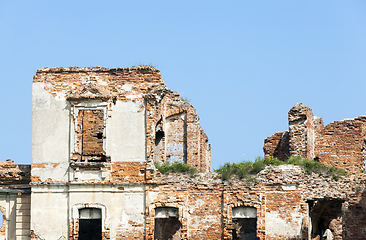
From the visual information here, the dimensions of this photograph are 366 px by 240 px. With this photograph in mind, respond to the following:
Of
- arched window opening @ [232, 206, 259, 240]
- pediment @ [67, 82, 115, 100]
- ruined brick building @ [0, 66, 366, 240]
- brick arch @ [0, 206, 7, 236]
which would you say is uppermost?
pediment @ [67, 82, 115, 100]


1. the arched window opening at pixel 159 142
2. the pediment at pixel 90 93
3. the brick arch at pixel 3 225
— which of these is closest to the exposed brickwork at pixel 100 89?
the pediment at pixel 90 93

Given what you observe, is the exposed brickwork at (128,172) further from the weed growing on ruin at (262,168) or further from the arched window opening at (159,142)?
the arched window opening at (159,142)

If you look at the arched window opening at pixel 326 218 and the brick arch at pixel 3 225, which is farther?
the arched window opening at pixel 326 218

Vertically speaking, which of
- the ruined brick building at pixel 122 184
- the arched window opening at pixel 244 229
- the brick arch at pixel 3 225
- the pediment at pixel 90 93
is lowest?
the arched window opening at pixel 244 229

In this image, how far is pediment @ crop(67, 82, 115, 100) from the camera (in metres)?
19.4

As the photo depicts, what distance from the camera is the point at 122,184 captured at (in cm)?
1898

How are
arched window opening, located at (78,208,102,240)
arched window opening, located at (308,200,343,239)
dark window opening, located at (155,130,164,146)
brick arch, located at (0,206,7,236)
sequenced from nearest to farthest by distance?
brick arch, located at (0,206,7,236) < arched window opening, located at (308,200,343,239) < arched window opening, located at (78,208,102,240) < dark window opening, located at (155,130,164,146)

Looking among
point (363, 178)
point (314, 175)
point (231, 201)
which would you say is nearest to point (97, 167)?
point (231, 201)

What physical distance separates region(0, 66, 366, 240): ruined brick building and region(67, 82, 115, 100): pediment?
0.03 metres

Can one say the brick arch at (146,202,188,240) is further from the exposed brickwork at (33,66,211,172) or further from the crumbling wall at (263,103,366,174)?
the crumbling wall at (263,103,366,174)

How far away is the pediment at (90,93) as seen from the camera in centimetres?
1936

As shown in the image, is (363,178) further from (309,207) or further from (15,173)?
(15,173)

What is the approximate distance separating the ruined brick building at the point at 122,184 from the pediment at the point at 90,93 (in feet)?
0.11

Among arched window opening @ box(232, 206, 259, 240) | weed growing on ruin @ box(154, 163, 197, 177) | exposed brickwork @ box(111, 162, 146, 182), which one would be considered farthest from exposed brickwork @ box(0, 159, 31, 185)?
arched window opening @ box(232, 206, 259, 240)
